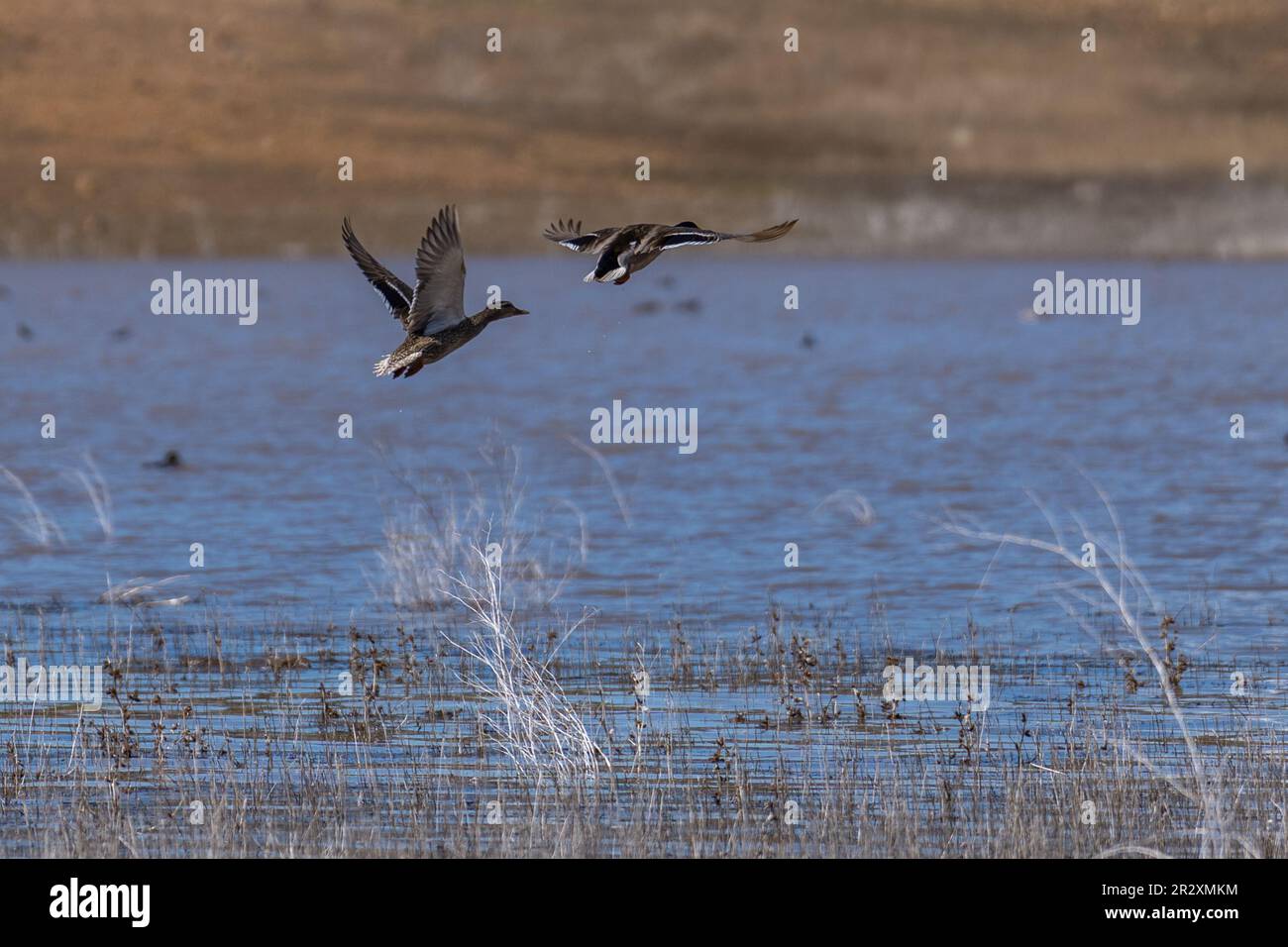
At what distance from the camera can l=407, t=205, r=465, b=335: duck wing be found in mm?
11336

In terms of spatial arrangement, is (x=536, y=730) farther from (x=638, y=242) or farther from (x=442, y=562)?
(x=442, y=562)

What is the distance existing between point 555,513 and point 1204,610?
33.8 ft

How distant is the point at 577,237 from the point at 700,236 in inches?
67.8

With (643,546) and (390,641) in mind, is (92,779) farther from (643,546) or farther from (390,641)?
(643,546)

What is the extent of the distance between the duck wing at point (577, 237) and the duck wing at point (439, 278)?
28.0 inches

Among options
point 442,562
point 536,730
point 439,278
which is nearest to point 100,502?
point 442,562

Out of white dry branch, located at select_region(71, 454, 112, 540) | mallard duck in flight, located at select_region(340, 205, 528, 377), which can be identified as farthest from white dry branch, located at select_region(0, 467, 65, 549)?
mallard duck in flight, located at select_region(340, 205, 528, 377)

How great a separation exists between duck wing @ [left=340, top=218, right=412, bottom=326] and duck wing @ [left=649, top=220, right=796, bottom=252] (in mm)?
2044

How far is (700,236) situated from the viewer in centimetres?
1049

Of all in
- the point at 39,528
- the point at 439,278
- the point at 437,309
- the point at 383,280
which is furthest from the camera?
the point at 39,528

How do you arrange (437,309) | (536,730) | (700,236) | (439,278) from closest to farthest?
(700,236) < (439,278) < (437,309) < (536,730)

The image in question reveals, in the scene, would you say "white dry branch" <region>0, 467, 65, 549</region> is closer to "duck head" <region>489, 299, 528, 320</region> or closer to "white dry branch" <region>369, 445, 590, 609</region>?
"white dry branch" <region>369, 445, 590, 609</region>

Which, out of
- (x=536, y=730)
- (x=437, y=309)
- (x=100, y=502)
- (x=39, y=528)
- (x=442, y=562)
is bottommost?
(x=536, y=730)
